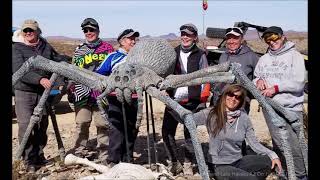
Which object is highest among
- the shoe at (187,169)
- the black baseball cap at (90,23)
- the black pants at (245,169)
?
the black baseball cap at (90,23)

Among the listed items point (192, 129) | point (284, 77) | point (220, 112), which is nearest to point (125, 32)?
point (220, 112)

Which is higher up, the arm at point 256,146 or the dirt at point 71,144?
the arm at point 256,146

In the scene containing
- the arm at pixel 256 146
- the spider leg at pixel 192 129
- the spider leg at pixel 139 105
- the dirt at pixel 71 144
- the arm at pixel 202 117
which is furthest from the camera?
the dirt at pixel 71 144

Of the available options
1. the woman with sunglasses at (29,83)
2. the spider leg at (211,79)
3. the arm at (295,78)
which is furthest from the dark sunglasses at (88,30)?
the arm at (295,78)

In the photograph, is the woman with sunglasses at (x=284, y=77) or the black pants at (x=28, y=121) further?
the black pants at (x=28, y=121)

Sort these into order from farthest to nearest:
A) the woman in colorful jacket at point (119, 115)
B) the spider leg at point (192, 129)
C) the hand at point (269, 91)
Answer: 1. the woman in colorful jacket at point (119, 115)
2. the hand at point (269, 91)
3. the spider leg at point (192, 129)

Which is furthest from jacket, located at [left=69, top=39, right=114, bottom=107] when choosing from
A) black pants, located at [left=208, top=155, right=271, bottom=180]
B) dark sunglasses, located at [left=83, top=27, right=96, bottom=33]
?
black pants, located at [left=208, top=155, right=271, bottom=180]

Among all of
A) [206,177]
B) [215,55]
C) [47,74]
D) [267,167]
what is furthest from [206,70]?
[215,55]

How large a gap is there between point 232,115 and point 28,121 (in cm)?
278

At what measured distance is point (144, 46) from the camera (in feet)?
16.7

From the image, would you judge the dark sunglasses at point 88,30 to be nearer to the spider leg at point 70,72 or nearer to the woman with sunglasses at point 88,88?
the woman with sunglasses at point 88,88

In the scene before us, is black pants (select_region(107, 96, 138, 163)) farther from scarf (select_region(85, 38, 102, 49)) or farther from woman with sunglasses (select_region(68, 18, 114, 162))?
scarf (select_region(85, 38, 102, 49))

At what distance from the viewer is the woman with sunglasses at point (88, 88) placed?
6.08m

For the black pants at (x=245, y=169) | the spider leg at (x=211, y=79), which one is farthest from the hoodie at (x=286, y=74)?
the spider leg at (x=211, y=79)
